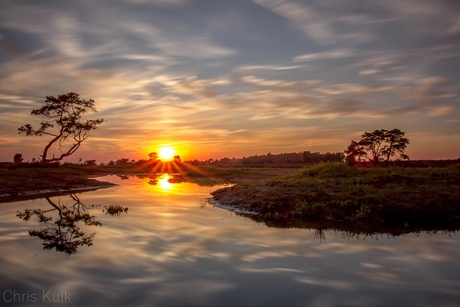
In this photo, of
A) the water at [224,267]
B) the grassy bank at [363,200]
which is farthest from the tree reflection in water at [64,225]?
the grassy bank at [363,200]

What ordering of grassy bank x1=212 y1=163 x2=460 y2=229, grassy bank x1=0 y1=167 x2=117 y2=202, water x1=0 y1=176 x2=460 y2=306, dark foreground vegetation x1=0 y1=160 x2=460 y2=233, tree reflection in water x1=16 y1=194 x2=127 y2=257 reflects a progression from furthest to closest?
grassy bank x1=0 y1=167 x2=117 y2=202 < grassy bank x1=212 y1=163 x2=460 y2=229 < dark foreground vegetation x1=0 y1=160 x2=460 y2=233 < tree reflection in water x1=16 y1=194 x2=127 y2=257 < water x1=0 y1=176 x2=460 y2=306

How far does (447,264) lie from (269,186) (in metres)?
15.0

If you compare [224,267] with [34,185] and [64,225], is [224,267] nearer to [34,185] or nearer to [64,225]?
[64,225]

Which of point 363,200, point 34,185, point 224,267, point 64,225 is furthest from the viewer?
point 34,185

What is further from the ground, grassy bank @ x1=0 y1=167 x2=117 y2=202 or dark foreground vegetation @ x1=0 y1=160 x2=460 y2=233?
dark foreground vegetation @ x1=0 y1=160 x2=460 y2=233

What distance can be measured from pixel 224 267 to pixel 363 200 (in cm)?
1190

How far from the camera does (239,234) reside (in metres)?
13.9

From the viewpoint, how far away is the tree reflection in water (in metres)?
12.2

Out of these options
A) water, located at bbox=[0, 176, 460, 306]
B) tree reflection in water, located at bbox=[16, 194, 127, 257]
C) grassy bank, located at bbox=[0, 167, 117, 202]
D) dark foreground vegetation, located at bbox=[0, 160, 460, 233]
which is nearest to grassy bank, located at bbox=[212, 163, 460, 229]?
dark foreground vegetation, located at bbox=[0, 160, 460, 233]

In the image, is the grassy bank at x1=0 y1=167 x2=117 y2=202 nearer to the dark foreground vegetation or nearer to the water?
the dark foreground vegetation

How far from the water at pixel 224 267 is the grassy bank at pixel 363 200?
286 cm

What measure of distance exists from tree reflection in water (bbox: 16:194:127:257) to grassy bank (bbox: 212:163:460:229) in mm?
8512

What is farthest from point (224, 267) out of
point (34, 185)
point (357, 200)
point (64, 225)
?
point (34, 185)

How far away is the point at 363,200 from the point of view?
61.9 ft
